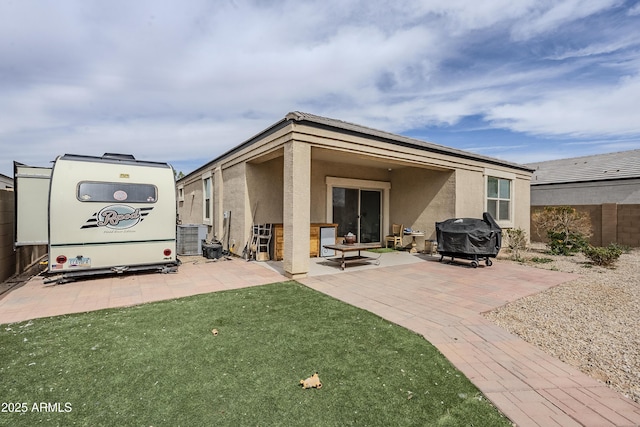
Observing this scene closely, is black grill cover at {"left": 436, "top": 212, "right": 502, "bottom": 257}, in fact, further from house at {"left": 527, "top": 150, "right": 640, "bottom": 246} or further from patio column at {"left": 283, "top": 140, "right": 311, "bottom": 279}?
house at {"left": 527, "top": 150, "right": 640, "bottom": 246}

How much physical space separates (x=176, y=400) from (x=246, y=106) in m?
14.3

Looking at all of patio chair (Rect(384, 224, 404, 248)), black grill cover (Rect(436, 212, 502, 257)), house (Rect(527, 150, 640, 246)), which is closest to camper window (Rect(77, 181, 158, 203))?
black grill cover (Rect(436, 212, 502, 257))

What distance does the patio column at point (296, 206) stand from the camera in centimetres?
633

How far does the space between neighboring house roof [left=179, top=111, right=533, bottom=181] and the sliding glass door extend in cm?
298

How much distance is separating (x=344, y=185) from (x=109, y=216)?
23.6 ft

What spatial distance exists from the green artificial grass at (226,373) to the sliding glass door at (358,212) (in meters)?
6.84

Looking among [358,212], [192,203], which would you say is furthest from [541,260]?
[192,203]

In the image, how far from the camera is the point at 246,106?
14609mm

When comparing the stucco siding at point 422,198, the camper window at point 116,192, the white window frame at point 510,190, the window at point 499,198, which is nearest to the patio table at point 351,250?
the stucco siding at point 422,198

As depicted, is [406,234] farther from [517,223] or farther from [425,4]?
[425,4]

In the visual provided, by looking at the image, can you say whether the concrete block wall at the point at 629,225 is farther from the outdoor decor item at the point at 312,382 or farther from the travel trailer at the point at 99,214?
the travel trailer at the point at 99,214

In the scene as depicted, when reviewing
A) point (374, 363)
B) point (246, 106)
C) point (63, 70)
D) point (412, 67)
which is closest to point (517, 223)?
point (412, 67)

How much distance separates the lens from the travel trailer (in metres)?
5.89

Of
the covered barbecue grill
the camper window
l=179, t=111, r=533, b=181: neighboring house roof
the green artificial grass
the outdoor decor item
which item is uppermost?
l=179, t=111, r=533, b=181: neighboring house roof
